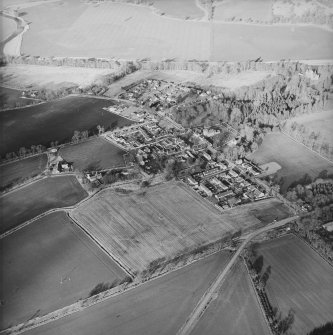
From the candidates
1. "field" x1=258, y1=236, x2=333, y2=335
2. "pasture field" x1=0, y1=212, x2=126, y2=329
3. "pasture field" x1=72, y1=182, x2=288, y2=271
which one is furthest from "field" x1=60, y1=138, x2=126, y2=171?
"field" x1=258, y1=236, x2=333, y2=335

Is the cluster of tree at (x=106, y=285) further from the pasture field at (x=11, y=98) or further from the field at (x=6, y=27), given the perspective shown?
the field at (x=6, y=27)

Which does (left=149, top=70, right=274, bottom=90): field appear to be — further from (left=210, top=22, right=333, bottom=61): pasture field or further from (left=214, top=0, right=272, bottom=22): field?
(left=214, top=0, right=272, bottom=22): field


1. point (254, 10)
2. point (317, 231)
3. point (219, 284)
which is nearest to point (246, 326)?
point (219, 284)

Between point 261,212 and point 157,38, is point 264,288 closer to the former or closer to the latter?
point 261,212

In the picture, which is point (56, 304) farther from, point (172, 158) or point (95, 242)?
point (172, 158)

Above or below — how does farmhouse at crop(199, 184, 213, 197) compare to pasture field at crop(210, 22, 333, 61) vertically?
below

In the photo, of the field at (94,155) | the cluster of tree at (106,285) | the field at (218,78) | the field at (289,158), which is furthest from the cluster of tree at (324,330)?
the field at (218,78)

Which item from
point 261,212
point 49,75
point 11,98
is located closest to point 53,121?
point 11,98
